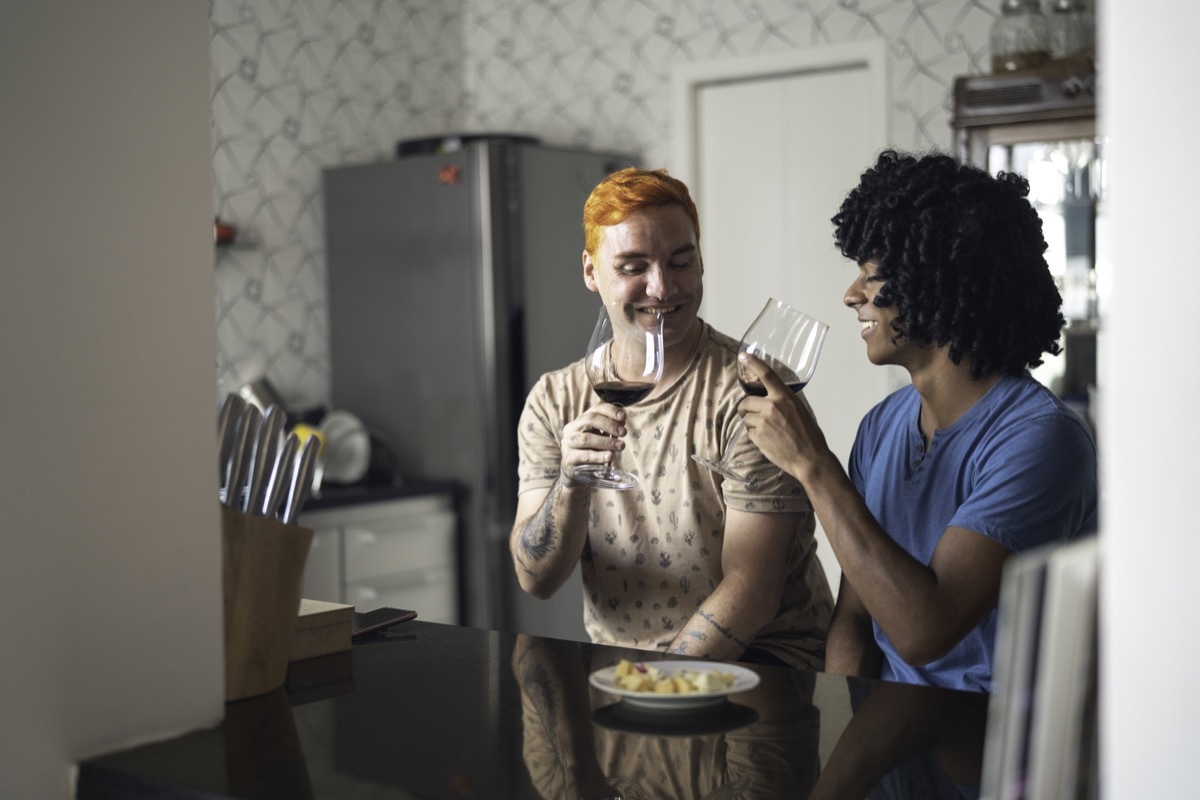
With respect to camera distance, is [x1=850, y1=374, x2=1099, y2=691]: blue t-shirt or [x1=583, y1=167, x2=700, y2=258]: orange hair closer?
[x1=850, y1=374, x2=1099, y2=691]: blue t-shirt

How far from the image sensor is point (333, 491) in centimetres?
364

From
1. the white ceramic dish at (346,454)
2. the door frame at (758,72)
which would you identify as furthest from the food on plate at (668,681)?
the door frame at (758,72)

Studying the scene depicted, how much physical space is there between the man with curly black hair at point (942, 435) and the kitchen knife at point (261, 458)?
0.64 m

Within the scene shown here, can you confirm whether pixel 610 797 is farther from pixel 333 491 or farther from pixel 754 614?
pixel 333 491

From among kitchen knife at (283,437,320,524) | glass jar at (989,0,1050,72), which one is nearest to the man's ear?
kitchen knife at (283,437,320,524)

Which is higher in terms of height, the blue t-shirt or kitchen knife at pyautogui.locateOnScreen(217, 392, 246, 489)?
kitchen knife at pyautogui.locateOnScreen(217, 392, 246, 489)

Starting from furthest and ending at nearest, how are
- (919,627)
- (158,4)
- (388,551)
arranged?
1. (388,551)
2. (919,627)
3. (158,4)

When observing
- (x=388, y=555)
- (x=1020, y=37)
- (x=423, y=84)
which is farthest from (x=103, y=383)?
(x=423, y=84)

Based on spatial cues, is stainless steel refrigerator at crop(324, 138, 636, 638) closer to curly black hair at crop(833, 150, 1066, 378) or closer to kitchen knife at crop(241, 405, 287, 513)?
curly black hair at crop(833, 150, 1066, 378)

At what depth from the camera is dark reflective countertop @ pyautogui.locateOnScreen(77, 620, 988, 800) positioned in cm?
100

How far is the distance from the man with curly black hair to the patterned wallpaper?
2073 millimetres

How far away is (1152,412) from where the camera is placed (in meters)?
0.59

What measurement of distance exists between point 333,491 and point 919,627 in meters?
2.41

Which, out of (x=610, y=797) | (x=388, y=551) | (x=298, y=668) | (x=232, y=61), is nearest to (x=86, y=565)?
(x=298, y=668)
